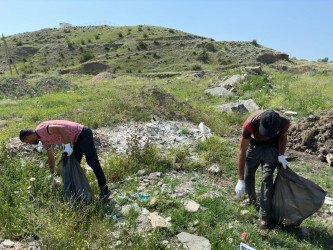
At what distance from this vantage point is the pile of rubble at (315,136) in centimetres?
571

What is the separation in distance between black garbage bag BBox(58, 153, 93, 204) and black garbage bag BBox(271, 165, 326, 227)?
2.38 metres

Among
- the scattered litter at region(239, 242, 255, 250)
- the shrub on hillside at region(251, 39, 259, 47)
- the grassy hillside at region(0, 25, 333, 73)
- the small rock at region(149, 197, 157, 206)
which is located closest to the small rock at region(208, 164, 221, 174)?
the small rock at region(149, 197, 157, 206)

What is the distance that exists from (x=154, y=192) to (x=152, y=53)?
35.9m

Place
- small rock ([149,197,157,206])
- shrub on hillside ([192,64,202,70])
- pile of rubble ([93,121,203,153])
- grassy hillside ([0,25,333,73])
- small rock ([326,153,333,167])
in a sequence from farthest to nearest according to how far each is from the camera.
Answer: grassy hillside ([0,25,333,73]), shrub on hillside ([192,64,202,70]), pile of rubble ([93,121,203,153]), small rock ([326,153,333,167]), small rock ([149,197,157,206])

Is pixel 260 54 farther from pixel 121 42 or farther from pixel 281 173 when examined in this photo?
pixel 281 173

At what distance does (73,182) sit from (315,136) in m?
5.78

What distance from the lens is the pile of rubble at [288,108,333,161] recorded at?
5.71m

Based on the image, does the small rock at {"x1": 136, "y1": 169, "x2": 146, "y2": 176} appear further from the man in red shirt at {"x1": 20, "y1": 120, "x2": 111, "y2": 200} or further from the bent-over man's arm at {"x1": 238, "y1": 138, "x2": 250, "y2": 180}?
the bent-over man's arm at {"x1": 238, "y1": 138, "x2": 250, "y2": 180}

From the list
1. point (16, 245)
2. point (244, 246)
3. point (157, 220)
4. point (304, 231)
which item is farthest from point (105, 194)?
point (304, 231)

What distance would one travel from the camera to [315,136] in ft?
19.9

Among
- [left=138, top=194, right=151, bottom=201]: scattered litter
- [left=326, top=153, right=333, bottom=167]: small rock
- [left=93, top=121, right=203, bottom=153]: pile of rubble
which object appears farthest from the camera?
[left=93, top=121, right=203, bottom=153]: pile of rubble

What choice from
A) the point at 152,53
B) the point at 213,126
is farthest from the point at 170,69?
the point at 213,126

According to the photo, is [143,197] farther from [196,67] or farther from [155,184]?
[196,67]

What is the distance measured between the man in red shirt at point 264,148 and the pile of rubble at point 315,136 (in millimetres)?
3210
